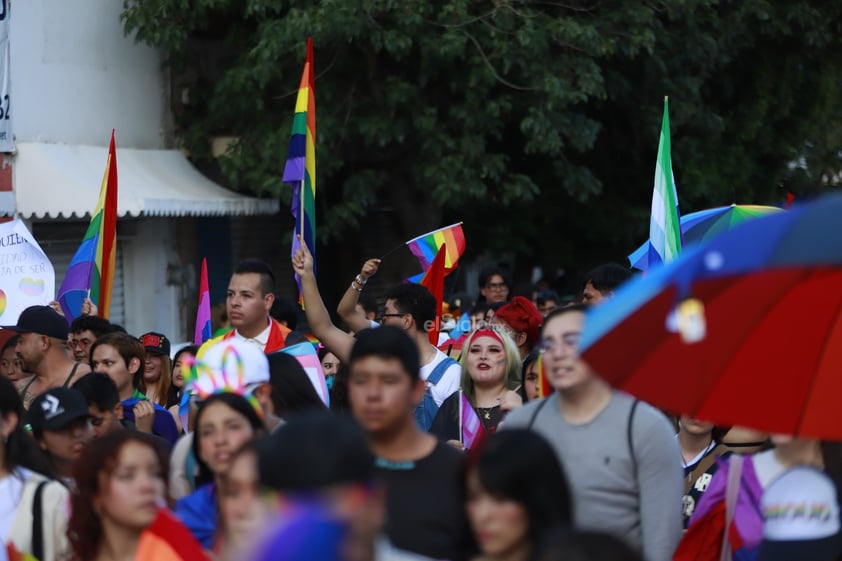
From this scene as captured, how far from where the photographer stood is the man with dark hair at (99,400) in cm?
573

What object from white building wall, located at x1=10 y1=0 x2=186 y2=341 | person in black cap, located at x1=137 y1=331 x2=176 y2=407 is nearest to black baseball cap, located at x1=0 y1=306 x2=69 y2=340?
person in black cap, located at x1=137 y1=331 x2=176 y2=407

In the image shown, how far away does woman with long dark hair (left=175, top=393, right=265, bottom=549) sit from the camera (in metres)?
4.20

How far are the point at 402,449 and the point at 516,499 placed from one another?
0.73 metres

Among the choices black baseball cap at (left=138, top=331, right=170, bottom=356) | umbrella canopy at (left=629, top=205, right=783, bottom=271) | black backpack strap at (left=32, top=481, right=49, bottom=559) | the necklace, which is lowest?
black baseball cap at (left=138, top=331, right=170, bottom=356)

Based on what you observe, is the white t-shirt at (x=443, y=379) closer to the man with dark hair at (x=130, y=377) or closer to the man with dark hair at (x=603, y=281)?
the man with dark hair at (x=603, y=281)

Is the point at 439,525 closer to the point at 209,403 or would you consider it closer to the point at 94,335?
the point at 209,403

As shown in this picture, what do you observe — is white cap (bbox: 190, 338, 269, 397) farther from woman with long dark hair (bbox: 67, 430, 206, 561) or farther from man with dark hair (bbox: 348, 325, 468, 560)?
man with dark hair (bbox: 348, 325, 468, 560)

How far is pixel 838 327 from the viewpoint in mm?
3400

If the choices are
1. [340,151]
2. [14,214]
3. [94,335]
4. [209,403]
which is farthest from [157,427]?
[340,151]

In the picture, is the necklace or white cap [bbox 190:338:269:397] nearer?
white cap [bbox 190:338:269:397]

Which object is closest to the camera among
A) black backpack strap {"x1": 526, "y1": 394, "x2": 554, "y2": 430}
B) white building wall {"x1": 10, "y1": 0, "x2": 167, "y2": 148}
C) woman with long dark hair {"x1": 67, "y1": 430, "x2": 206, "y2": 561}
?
woman with long dark hair {"x1": 67, "y1": 430, "x2": 206, "y2": 561}

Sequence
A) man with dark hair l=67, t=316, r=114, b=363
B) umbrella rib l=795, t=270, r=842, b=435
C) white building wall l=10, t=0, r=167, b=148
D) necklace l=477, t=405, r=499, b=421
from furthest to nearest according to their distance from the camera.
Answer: white building wall l=10, t=0, r=167, b=148 < man with dark hair l=67, t=316, r=114, b=363 < necklace l=477, t=405, r=499, b=421 < umbrella rib l=795, t=270, r=842, b=435

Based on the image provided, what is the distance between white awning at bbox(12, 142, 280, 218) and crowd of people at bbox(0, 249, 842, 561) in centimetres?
873

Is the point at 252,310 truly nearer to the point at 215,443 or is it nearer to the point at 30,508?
the point at 30,508
